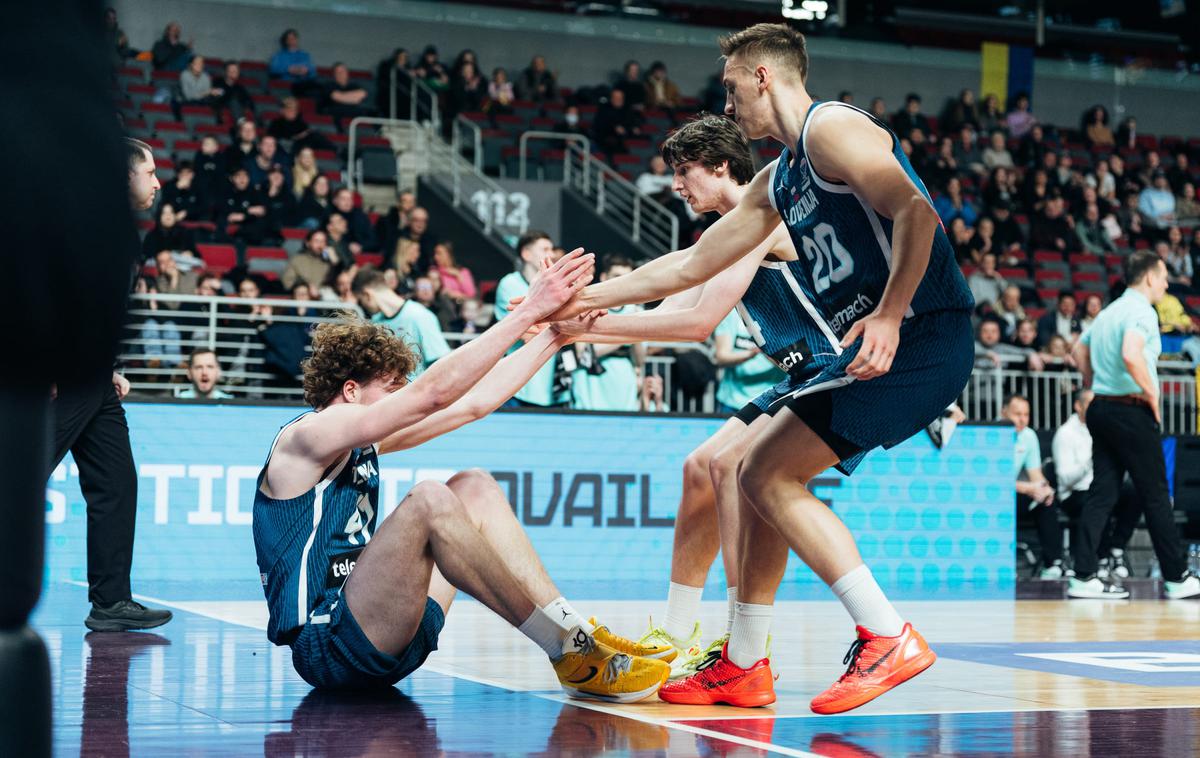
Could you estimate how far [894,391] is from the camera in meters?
3.87

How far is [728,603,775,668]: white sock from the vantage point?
4.08 metres

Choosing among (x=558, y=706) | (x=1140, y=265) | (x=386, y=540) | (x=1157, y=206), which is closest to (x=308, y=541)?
(x=386, y=540)

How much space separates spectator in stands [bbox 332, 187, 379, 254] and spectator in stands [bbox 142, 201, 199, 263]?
1.55m

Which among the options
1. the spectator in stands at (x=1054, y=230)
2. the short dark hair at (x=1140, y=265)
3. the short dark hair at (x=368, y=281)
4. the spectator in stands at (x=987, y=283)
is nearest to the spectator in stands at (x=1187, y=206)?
the spectator in stands at (x=1054, y=230)

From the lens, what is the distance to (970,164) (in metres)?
21.2

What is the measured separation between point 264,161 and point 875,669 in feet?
41.7

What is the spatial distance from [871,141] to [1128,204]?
19222 mm

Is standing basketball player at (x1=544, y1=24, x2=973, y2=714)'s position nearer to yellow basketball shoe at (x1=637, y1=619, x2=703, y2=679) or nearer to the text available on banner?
yellow basketball shoe at (x1=637, y1=619, x2=703, y2=679)

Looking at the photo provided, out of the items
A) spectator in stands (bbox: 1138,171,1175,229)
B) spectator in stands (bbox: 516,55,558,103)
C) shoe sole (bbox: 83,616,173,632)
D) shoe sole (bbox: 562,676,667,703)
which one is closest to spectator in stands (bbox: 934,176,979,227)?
spectator in stands (bbox: 1138,171,1175,229)

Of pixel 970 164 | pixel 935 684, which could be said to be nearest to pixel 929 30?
pixel 970 164

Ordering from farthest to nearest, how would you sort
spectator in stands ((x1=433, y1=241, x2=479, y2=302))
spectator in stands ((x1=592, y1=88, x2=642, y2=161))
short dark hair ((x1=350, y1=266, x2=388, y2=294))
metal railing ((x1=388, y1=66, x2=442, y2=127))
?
spectator in stands ((x1=592, y1=88, x2=642, y2=161)) → metal railing ((x1=388, y1=66, x2=442, y2=127)) → spectator in stands ((x1=433, y1=241, x2=479, y2=302)) → short dark hair ((x1=350, y1=266, x2=388, y2=294))

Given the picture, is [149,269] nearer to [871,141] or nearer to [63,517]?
[63,517]

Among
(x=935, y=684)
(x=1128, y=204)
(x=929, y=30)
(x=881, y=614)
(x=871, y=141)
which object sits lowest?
(x=935, y=684)

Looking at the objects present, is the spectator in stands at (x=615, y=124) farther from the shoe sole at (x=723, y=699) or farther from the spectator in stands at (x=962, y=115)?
the shoe sole at (x=723, y=699)
